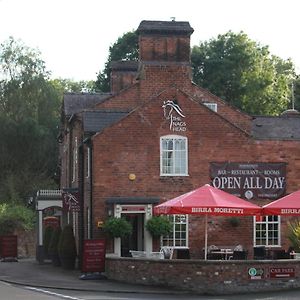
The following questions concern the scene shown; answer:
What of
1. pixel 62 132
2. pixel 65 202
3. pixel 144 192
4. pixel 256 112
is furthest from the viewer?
pixel 256 112

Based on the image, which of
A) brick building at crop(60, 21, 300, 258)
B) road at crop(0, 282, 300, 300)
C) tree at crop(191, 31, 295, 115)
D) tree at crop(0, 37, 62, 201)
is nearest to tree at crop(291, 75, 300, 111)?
tree at crop(191, 31, 295, 115)

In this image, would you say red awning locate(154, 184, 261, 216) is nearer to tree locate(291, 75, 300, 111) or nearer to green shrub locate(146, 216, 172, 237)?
green shrub locate(146, 216, 172, 237)

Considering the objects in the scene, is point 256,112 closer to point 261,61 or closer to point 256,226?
point 261,61

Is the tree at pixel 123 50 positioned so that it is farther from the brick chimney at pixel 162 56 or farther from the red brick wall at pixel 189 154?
the red brick wall at pixel 189 154

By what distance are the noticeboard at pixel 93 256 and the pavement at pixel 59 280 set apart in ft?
1.26

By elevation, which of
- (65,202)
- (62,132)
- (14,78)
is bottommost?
(65,202)

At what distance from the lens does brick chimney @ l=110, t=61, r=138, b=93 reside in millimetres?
46469

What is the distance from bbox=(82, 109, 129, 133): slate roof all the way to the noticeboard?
6.59 metres

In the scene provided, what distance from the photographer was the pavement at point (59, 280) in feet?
82.4

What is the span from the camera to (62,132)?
152 ft

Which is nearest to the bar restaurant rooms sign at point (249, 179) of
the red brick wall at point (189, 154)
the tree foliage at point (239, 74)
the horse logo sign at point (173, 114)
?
the red brick wall at point (189, 154)

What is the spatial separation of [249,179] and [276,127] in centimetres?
524

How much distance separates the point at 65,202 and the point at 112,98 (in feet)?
17.6

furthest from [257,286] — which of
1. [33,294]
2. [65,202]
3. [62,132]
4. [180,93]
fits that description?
[62,132]
